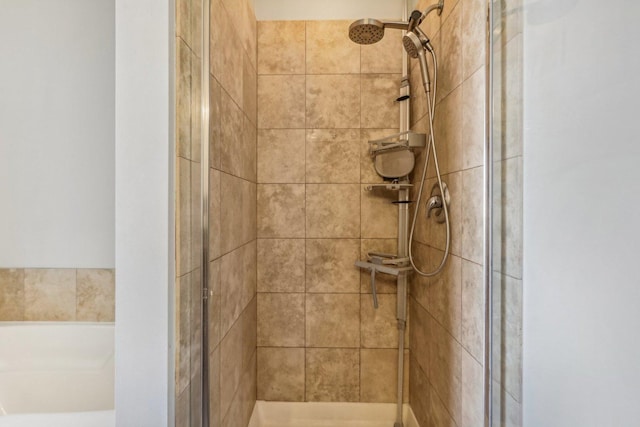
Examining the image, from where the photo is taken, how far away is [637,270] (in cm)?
46

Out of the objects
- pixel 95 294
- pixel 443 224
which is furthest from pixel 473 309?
pixel 95 294

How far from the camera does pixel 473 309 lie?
92cm

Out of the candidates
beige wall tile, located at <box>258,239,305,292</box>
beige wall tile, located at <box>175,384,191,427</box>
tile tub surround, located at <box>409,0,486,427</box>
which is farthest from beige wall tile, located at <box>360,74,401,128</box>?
beige wall tile, located at <box>175,384,191,427</box>

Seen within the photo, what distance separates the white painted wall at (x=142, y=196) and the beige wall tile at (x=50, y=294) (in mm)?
843

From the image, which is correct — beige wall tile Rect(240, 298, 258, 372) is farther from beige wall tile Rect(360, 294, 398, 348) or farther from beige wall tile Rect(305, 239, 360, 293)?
beige wall tile Rect(360, 294, 398, 348)

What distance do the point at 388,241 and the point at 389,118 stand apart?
0.71m

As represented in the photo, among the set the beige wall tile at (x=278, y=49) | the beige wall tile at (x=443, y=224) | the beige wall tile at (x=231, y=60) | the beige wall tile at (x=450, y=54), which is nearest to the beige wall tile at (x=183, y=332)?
the beige wall tile at (x=231, y=60)

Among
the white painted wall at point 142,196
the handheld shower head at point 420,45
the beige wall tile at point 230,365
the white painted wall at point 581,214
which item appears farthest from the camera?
the handheld shower head at point 420,45

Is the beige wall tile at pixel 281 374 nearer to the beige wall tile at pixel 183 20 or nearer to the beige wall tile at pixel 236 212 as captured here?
the beige wall tile at pixel 236 212

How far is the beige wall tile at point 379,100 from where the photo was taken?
1617 millimetres

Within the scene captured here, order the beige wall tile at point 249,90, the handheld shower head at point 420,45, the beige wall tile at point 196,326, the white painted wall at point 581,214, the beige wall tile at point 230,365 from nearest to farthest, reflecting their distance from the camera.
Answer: the white painted wall at point 581,214, the beige wall tile at point 196,326, the beige wall tile at point 230,365, the handheld shower head at point 420,45, the beige wall tile at point 249,90

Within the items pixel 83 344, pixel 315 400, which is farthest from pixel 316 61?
pixel 315 400

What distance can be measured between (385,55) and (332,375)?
6.16 ft

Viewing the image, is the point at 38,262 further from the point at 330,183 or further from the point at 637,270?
the point at 637,270
